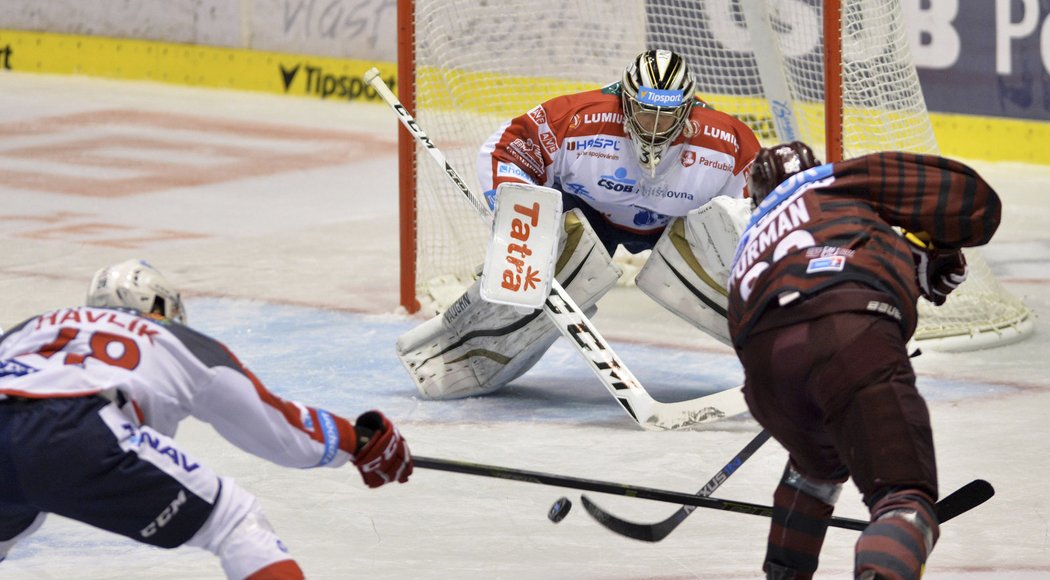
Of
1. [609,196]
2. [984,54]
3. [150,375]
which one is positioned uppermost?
[150,375]

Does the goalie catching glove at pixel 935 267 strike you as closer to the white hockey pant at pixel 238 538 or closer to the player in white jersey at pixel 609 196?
the white hockey pant at pixel 238 538

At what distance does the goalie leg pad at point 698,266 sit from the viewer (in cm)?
480

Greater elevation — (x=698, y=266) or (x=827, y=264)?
(x=827, y=264)

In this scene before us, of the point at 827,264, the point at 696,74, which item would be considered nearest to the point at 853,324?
the point at 827,264

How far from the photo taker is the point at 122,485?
2635 mm

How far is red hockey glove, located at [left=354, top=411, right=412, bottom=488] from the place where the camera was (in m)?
2.94

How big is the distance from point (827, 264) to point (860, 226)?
0.10 metres

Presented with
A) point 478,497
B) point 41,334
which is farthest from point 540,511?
point 41,334

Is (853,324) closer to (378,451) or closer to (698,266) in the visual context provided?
(378,451)

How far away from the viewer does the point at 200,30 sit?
10945 mm

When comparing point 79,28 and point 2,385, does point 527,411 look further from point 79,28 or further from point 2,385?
point 79,28

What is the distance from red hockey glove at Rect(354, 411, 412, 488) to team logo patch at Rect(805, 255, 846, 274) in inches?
29.6

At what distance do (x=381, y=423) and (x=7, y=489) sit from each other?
632 millimetres

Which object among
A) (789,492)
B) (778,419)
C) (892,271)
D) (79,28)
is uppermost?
(892,271)
